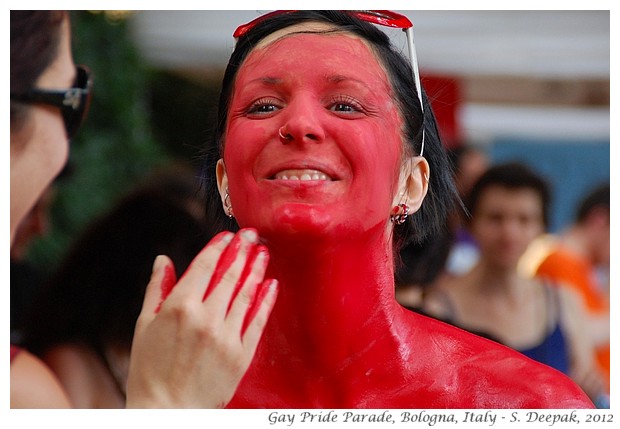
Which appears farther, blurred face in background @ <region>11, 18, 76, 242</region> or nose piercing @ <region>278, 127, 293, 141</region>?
blurred face in background @ <region>11, 18, 76, 242</region>

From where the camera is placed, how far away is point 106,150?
11.4 feet

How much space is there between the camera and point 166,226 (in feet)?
6.48

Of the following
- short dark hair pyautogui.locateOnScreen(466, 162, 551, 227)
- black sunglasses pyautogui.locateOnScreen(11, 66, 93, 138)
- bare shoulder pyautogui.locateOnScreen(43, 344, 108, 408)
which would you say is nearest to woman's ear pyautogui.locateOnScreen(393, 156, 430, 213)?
black sunglasses pyautogui.locateOnScreen(11, 66, 93, 138)

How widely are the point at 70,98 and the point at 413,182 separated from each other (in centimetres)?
61

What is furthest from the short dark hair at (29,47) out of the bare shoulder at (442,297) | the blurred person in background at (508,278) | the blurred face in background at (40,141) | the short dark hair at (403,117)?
the blurred person in background at (508,278)

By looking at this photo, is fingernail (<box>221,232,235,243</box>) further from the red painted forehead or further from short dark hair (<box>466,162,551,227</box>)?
short dark hair (<box>466,162,551,227</box>)

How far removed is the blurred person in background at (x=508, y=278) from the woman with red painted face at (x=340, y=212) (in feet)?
4.31

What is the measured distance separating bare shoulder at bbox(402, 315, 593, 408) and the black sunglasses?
2.27 ft

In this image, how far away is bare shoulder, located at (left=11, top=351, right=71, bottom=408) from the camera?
152cm

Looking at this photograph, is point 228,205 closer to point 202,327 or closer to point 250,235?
point 250,235

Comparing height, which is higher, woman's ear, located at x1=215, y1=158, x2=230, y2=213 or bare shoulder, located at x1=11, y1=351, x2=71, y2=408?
woman's ear, located at x1=215, y1=158, x2=230, y2=213

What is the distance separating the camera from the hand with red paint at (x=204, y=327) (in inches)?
46.3

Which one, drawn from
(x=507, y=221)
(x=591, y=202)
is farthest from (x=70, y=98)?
(x=591, y=202)
